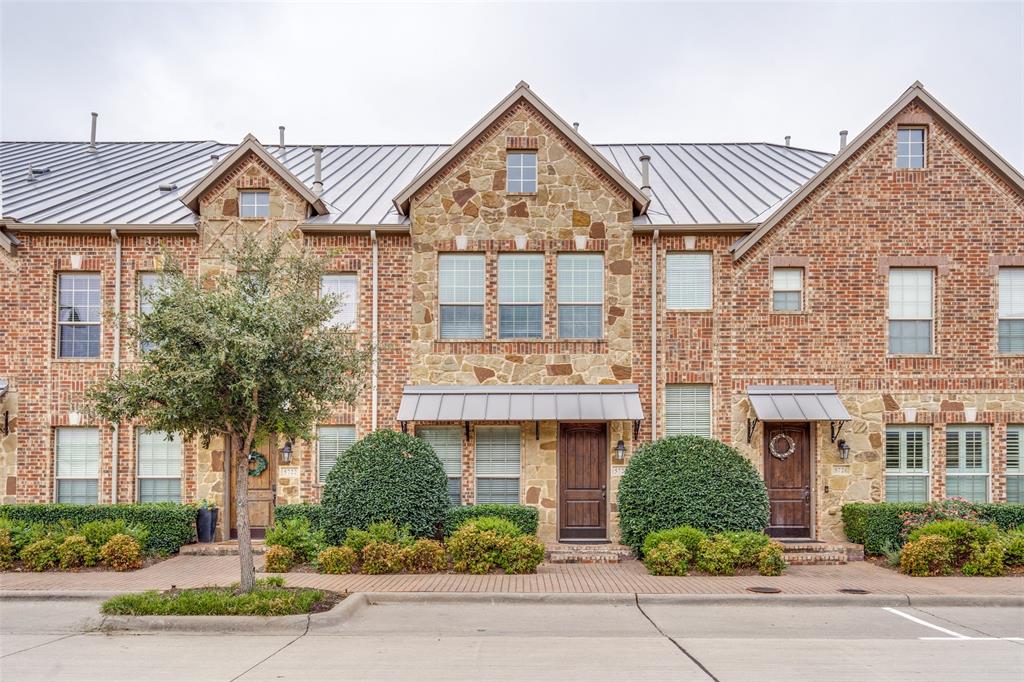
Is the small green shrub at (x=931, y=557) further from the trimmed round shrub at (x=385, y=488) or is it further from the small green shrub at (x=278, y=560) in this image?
the small green shrub at (x=278, y=560)

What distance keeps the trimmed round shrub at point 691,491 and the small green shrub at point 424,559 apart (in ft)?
12.1

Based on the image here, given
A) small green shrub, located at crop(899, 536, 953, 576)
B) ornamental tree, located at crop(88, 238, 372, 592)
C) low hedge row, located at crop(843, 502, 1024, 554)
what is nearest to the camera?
ornamental tree, located at crop(88, 238, 372, 592)

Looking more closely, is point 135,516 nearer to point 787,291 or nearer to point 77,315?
point 77,315

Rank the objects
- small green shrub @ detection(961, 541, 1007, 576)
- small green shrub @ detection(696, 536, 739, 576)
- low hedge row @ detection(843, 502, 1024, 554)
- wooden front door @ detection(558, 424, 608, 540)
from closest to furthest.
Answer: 1. small green shrub @ detection(696, 536, 739, 576)
2. small green shrub @ detection(961, 541, 1007, 576)
3. low hedge row @ detection(843, 502, 1024, 554)
4. wooden front door @ detection(558, 424, 608, 540)

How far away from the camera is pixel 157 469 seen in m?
15.7

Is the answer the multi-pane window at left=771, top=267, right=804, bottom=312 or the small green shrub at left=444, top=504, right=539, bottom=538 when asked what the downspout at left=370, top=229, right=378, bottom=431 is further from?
the multi-pane window at left=771, top=267, right=804, bottom=312

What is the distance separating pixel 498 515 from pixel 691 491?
3756 mm

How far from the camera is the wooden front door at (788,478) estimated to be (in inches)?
605

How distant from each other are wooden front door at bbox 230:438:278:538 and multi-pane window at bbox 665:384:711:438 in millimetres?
8528

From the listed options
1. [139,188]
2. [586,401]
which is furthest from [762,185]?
[139,188]

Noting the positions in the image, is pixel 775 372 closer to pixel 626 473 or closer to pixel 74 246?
pixel 626 473

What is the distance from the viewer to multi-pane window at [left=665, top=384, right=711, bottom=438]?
51.5ft

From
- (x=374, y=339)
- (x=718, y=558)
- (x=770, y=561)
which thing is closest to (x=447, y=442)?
(x=374, y=339)

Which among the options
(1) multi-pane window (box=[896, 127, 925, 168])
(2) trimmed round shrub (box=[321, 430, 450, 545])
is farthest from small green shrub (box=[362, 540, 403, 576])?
(1) multi-pane window (box=[896, 127, 925, 168])
